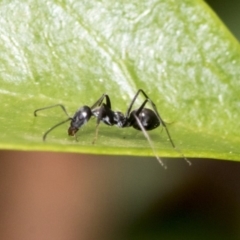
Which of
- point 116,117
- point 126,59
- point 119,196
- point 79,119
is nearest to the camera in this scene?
point 126,59

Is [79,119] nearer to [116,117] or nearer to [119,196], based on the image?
[116,117]

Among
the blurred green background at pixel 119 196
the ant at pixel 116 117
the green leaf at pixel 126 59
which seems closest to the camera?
the green leaf at pixel 126 59

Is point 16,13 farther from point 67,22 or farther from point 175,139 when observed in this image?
point 175,139

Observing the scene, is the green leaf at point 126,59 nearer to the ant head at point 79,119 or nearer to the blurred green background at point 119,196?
the ant head at point 79,119

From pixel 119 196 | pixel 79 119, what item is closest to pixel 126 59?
pixel 79 119

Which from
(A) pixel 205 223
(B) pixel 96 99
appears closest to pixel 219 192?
(A) pixel 205 223

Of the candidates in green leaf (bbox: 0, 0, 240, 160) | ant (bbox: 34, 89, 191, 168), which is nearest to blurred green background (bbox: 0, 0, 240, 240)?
ant (bbox: 34, 89, 191, 168)

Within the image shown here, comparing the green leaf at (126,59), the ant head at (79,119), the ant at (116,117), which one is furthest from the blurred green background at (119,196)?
the green leaf at (126,59)
